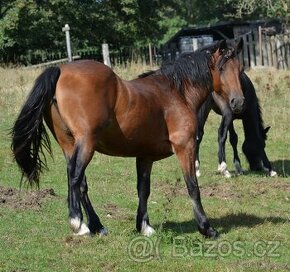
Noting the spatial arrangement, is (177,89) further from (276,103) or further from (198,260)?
(276,103)

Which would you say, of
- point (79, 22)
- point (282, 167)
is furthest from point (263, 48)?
point (282, 167)

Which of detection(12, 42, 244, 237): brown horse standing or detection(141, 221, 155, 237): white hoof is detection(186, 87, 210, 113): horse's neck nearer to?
detection(12, 42, 244, 237): brown horse standing

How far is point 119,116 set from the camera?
7.11m

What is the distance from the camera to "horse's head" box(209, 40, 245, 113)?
308 inches

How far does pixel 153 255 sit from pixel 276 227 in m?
2.09

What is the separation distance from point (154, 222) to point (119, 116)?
199 cm

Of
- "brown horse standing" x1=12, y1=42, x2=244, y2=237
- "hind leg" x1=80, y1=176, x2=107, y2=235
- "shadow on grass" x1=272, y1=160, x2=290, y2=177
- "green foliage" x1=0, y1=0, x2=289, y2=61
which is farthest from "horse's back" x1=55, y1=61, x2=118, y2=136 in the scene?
"green foliage" x1=0, y1=0, x2=289, y2=61

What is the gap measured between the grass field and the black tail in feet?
2.95

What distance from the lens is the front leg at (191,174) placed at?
7438 mm

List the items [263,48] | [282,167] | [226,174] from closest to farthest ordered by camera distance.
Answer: [226,174]
[282,167]
[263,48]

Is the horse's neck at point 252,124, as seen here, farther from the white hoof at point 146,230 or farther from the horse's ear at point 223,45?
the white hoof at point 146,230

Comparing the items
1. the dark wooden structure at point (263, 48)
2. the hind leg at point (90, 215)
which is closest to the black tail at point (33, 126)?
the hind leg at point (90, 215)

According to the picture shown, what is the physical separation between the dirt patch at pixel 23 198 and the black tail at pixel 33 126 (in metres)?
1.84

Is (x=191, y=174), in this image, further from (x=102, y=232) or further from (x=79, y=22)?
(x=79, y=22)
